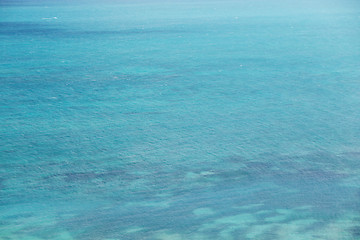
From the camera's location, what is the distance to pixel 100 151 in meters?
8.34

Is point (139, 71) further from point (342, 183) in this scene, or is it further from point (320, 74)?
point (342, 183)

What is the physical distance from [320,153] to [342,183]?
1066mm

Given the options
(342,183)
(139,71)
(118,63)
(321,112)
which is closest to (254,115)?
(321,112)

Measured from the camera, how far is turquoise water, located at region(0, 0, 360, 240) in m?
6.29

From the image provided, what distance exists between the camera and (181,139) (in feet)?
29.1

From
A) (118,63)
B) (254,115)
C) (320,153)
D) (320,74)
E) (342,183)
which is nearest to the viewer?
(342,183)

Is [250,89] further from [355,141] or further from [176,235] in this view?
[176,235]

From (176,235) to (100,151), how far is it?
2876mm

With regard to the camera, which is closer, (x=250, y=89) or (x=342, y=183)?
(x=342, y=183)

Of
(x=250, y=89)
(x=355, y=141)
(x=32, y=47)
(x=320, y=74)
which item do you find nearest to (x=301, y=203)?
(x=355, y=141)

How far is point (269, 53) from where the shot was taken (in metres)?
15.7

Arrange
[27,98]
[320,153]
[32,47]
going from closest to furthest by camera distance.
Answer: [320,153], [27,98], [32,47]

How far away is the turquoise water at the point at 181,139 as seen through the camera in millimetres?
6285

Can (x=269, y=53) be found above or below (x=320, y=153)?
above
